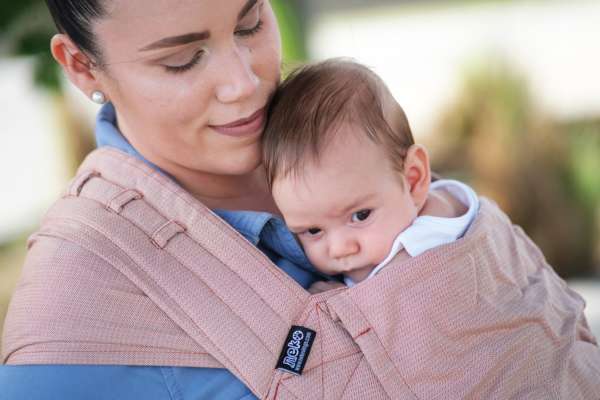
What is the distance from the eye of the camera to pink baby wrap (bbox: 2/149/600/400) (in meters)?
1.58

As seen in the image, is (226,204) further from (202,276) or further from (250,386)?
(250,386)

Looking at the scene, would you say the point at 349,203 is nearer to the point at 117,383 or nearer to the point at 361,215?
the point at 361,215

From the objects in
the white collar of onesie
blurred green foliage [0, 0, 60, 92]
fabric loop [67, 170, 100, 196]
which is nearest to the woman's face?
fabric loop [67, 170, 100, 196]

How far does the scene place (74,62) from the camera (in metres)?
1.88

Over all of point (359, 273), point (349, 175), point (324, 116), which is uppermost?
point (324, 116)

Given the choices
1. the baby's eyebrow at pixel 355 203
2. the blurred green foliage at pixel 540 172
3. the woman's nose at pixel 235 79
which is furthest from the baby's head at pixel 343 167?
the blurred green foliage at pixel 540 172

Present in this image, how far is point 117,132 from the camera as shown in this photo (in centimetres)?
200

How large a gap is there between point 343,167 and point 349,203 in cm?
8

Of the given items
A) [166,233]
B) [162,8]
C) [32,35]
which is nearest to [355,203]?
[166,233]

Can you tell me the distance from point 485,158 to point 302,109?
4452 millimetres

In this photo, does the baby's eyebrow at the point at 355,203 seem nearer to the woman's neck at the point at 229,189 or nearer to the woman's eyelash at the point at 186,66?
the woman's neck at the point at 229,189

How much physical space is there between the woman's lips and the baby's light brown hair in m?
0.02

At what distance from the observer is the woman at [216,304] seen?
1573mm

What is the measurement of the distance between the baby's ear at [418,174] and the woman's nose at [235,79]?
38 cm
